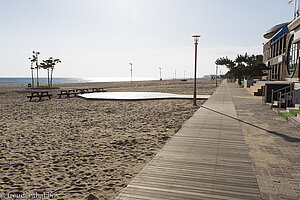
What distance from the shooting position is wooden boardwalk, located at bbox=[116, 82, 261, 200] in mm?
3732

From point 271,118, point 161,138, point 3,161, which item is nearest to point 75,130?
point 3,161

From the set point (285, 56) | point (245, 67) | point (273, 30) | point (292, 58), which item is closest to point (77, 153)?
point (292, 58)

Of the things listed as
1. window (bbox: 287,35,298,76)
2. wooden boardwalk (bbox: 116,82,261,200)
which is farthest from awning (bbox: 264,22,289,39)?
wooden boardwalk (bbox: 116,82,261,200)

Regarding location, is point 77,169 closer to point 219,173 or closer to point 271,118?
point 219,173

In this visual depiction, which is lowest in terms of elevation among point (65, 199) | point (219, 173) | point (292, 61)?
point (65, 199)

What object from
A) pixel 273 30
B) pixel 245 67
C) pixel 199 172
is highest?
pixel 273 30

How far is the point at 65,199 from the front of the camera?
12.8 feet

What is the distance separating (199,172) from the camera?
454cm

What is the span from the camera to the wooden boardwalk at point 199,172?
3.73m

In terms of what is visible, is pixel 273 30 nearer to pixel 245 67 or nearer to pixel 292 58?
pixel 245 67

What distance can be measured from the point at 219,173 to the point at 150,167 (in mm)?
1571

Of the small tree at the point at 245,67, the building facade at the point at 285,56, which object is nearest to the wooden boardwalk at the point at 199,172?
the building facade at the point at 285,56

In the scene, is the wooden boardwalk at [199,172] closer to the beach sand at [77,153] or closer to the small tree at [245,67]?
the beach sand at [77,153]

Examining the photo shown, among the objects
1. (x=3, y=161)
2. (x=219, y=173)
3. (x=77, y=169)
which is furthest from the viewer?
(x=3, y=161)
